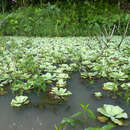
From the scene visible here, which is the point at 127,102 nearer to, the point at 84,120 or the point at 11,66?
the point at 84,120

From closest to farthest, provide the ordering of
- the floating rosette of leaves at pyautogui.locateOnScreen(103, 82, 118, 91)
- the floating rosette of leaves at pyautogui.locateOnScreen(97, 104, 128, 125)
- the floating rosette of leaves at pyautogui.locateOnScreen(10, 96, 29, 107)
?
the floating rosette of leaves at pyautogui.locateOnScreen(97, 104, 128, 125) → the floating rosette of leaves at pyautogui.locateOnScreen(10, 96, 29, 107) → the floating rosette of leaves at pyautogui.locateOnScreen(103, 82, 118, 91)

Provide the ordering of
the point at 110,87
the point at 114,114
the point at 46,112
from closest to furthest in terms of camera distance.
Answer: the point at 114,114
the point at 46,112
the point at 110,87

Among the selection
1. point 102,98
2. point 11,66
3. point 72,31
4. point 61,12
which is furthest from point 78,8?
point 102,98

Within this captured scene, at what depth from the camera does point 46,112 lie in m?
0.83

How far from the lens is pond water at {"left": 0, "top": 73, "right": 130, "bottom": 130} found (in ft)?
2.39

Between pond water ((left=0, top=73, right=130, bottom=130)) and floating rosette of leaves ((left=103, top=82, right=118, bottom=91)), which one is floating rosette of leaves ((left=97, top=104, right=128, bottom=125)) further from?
floating rosette of leaves ((left=103, top=82, right=118, bottom=91))

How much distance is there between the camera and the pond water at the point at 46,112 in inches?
28.6

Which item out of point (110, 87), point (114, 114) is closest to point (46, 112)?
point (114, 114)

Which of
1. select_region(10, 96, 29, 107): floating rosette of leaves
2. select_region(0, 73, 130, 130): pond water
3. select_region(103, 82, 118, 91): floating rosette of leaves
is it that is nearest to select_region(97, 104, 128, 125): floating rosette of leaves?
select_region(0, 73, 130, 130): pond water

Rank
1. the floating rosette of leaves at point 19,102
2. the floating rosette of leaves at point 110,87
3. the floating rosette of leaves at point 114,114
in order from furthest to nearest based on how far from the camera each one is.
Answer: the floating rosette of leaves at point 110,87 < the floating rosette of leaves at point 19,102 < the floating rosette of leaves at point 114,114

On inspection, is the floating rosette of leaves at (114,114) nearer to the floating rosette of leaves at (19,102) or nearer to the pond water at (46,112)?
the pond water at (46,112)

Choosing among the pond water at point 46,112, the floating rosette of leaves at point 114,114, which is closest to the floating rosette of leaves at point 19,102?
the pond water at point 46,112

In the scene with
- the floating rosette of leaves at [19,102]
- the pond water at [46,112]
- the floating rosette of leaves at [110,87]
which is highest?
the floating rosette of leaves at [110,87]

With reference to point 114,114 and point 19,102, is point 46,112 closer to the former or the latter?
point 19,102
